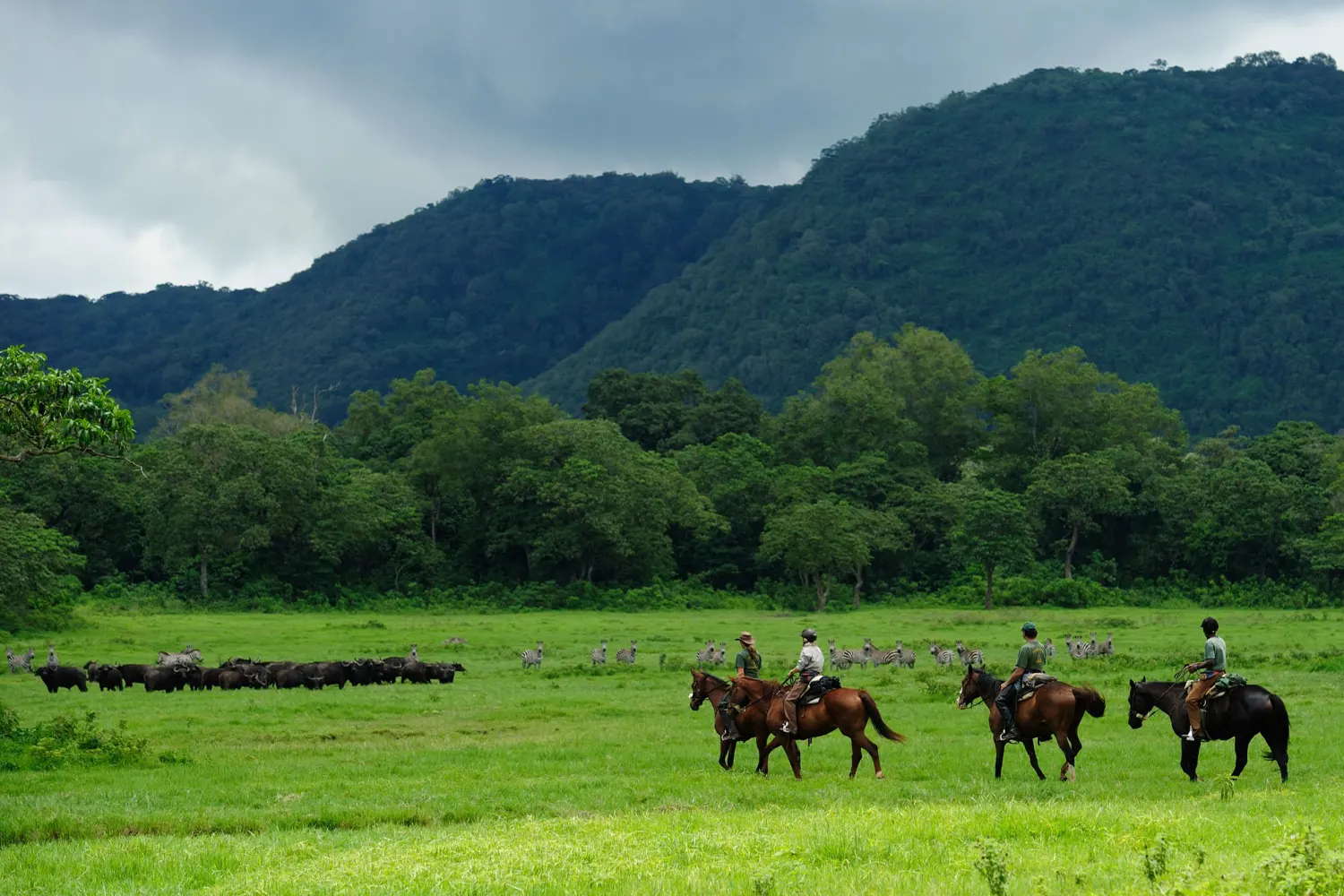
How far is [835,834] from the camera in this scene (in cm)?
1088

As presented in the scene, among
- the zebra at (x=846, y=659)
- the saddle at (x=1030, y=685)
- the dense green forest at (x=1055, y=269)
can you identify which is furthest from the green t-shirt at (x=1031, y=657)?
the dense green forest at (x=1055, y=269)

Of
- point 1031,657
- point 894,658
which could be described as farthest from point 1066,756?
point 894,658

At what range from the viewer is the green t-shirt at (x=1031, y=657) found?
675 inches

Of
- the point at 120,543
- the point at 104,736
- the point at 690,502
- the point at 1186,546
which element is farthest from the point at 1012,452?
the point at 104,736

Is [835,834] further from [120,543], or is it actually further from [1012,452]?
[1012,452]

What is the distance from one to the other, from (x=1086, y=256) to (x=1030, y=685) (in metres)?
150

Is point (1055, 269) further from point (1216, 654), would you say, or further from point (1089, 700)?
point (1089, 700)

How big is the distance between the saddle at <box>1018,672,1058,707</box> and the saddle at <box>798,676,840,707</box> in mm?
2588

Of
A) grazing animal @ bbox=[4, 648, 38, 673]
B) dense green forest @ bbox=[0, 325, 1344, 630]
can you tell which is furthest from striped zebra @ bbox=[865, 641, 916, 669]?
grazing animal @ bbox=[4, 648, 38, 673]

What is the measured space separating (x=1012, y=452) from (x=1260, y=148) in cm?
11036

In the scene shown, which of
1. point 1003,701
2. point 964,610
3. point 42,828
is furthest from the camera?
point 964,610

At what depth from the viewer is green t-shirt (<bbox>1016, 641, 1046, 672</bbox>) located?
17156 mm

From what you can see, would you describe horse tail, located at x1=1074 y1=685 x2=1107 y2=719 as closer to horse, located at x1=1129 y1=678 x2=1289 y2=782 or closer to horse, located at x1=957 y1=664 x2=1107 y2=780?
horse, located at x1=957 y1=664 x2=1107 y2=780

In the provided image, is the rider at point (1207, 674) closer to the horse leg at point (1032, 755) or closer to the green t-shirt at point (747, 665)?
the horse leg at point (1032, 755)
